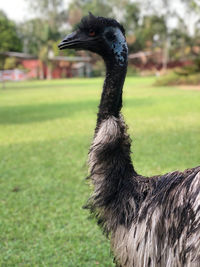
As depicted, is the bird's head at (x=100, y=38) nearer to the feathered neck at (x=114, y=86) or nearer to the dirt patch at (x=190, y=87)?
the feathered neck at (x=114, y=86)

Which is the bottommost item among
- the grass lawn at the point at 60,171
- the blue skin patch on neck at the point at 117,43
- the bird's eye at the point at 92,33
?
the grass lawn at the point at 60,171

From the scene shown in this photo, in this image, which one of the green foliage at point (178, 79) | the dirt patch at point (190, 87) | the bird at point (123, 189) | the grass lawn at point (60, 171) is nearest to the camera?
the bird at point (123, 189)

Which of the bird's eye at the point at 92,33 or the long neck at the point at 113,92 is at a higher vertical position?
the bird's eye at the point at 92,33

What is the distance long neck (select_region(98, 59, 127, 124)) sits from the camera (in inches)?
80.1

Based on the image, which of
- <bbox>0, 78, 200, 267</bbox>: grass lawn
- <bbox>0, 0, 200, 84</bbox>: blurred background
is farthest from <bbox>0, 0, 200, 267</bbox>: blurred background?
<bbox>0, 0, 200, 84</bbox>: blurred background

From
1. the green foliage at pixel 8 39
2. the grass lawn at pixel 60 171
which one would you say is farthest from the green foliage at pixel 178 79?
the green foliage at pixel 8 39

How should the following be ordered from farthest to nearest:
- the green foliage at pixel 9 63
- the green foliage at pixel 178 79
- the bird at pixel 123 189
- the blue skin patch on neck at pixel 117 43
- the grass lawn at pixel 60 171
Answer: the green foliage at pixel 9 63 → the green foliage at pixel 178 79 → the grass lawn at pixel 60 171 → the blue skin patch on neck at pixel 117 43 → the bird at pixel 123 189

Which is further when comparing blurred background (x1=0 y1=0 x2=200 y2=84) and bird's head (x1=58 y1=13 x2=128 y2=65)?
blurred background (x1=0 y1=0 x2=200 y2=84)

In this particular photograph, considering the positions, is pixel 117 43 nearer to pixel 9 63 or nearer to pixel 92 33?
pixel 92 33

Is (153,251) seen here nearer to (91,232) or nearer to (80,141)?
(91,232)

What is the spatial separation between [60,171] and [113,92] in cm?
317

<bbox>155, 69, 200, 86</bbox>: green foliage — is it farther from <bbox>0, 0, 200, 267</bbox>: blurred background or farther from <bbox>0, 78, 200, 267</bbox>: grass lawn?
<bbox>0, 78, 200, 267</bbox>: grass lawn

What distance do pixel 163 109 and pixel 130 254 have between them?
9.53m

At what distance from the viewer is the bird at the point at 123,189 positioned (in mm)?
1771
